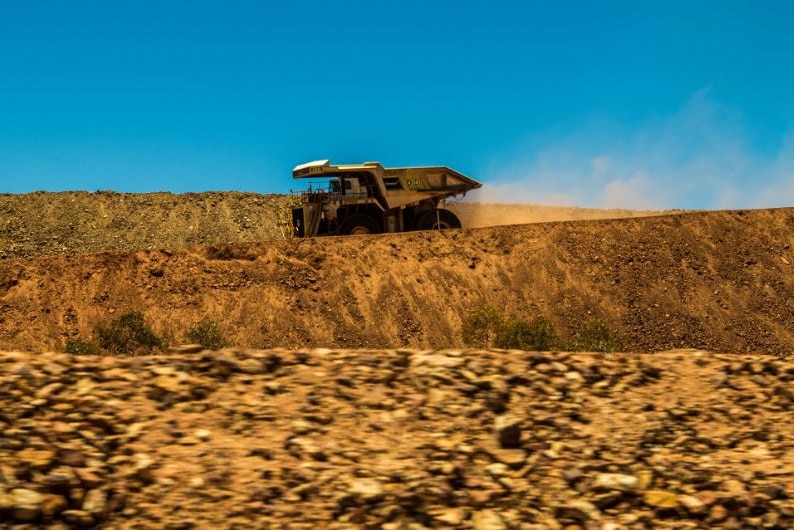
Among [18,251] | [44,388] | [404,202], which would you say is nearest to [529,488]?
[44,388]

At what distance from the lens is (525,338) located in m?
25.1

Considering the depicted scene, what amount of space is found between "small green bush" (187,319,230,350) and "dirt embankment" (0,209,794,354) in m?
0.57

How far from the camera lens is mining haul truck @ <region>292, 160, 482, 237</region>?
3109cm

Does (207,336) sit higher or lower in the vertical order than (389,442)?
higher

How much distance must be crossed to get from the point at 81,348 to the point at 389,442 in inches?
715

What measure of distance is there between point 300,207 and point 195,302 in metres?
6.32

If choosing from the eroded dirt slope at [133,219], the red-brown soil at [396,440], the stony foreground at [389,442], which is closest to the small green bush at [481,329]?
the red-brown soil at [396,440]

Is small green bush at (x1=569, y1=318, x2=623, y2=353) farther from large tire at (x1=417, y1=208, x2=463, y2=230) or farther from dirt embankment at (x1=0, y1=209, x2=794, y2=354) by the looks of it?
large tire at (x1=417, y1=208, x2=463, y2=230)

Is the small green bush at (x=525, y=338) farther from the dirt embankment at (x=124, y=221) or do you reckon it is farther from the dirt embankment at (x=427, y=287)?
the dirt embankment at (x=124, y=221)

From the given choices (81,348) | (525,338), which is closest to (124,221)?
(81,348)

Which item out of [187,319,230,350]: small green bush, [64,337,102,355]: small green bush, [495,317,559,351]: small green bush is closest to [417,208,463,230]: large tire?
[495,317,559,351]: small green bush

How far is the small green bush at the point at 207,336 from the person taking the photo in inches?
970

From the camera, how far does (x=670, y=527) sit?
702 cm

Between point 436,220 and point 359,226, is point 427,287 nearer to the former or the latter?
point 359,226
